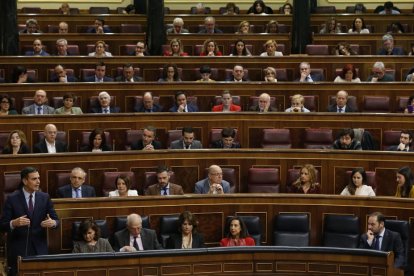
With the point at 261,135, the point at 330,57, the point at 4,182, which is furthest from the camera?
the point at 330,57

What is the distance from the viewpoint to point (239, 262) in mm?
6207

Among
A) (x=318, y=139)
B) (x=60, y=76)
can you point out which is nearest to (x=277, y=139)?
(x=318, y=139)

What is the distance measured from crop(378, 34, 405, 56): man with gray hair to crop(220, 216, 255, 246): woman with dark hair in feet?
14.3

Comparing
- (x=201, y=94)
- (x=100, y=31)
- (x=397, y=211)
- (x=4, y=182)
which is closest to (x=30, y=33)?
(x=100, y=31)

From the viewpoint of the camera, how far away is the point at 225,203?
24.1ft

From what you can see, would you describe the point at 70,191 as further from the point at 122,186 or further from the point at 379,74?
the point at 379,74

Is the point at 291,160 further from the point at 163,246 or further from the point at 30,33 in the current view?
the point at 30,33

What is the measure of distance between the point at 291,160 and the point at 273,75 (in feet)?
5.92

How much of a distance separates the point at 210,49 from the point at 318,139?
219 centimetres

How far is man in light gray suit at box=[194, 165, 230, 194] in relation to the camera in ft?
24.8

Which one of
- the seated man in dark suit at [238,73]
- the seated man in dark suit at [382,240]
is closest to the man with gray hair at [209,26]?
the seated man in dark suit at [238,73]

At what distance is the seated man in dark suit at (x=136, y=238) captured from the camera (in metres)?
6.81

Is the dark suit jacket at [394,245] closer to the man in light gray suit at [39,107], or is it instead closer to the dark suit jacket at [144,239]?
the dark suit jacket at [144,239]

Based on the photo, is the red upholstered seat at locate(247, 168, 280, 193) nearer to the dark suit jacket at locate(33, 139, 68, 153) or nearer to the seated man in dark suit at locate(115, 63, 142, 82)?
the dark suit jacket at locate(33, 139, 68, 153)
